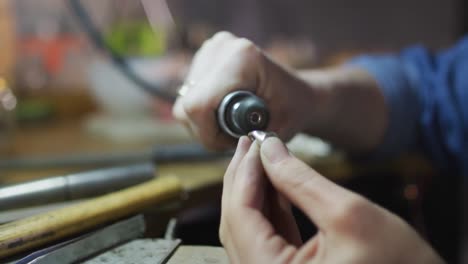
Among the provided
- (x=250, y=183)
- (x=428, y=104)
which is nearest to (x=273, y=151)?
(x=250, y=183)

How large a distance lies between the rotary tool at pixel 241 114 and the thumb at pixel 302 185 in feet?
0.24

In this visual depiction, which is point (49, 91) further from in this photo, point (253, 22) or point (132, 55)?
point (253, 22)

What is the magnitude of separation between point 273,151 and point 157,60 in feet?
1.95

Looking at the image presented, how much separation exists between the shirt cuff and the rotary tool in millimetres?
284

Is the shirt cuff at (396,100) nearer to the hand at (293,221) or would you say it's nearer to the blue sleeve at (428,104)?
the blue sleeve at (428,104)

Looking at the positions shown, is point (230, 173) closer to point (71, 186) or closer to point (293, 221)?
point (293, 221)

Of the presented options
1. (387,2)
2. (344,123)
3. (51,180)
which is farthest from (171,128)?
(387,2)

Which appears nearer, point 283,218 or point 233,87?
point 283,218

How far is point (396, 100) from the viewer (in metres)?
0.64

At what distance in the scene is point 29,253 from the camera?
0.31 m

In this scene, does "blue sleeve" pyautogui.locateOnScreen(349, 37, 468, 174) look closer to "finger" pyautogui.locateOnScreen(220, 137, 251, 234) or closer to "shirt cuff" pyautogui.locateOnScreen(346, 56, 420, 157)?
"shirt cuff" pyautogui.locateOnScreen(346, 56, 420, 157)

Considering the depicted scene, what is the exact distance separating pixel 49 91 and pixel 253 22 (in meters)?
0.40

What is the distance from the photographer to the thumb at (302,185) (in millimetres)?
239

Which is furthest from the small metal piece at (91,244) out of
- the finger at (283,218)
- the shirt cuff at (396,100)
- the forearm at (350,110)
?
the shirt cuff at (396,100)
